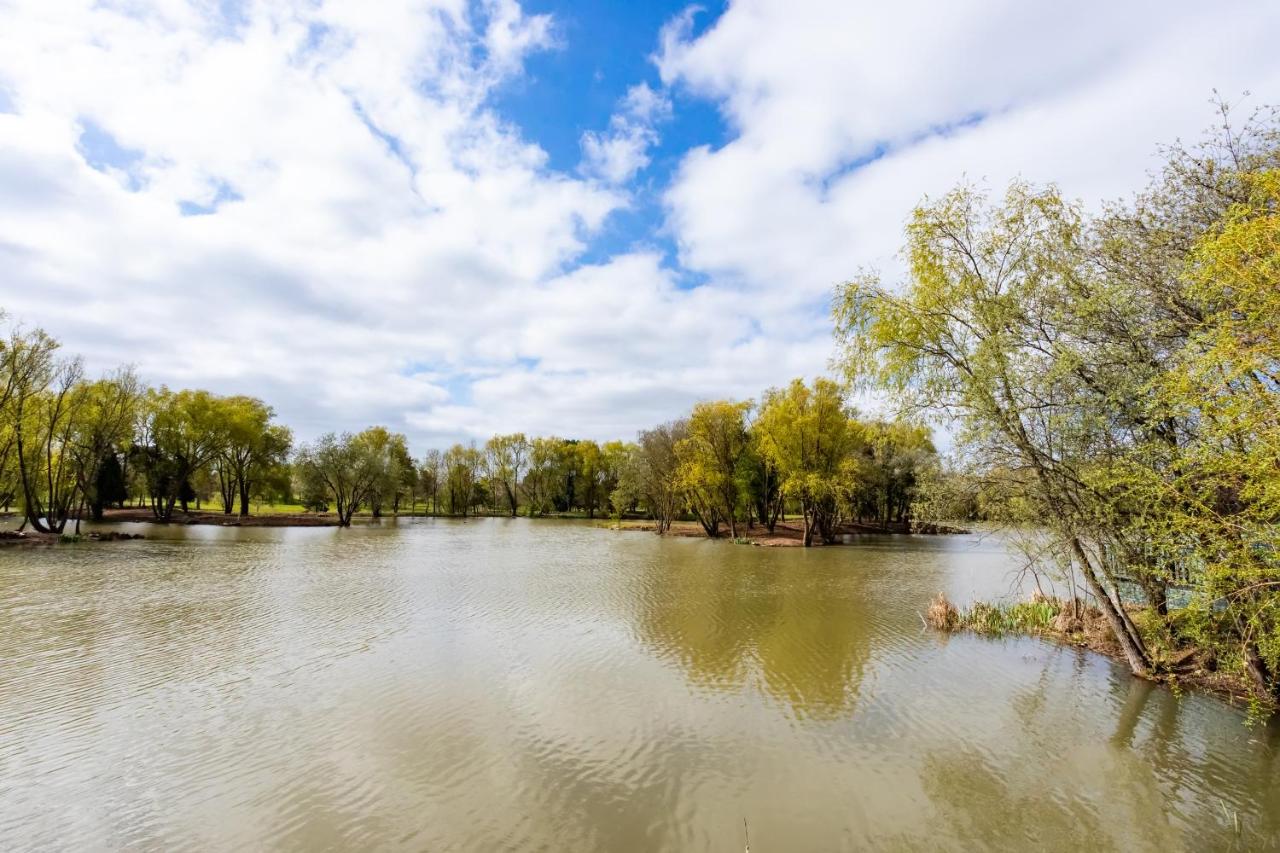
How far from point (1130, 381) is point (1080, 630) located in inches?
330

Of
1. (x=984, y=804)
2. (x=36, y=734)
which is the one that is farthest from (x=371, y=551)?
(x=984, y=804)

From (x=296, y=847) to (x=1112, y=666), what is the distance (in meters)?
15.3

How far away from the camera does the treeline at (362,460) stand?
119ft

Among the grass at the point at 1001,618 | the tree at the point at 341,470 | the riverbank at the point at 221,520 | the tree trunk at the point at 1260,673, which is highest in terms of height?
the tree at the point at 341,470

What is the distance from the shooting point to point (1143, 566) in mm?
10133

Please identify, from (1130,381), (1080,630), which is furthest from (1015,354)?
(1080,630)

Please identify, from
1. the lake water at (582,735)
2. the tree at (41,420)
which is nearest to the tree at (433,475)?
the tree at (41,420)

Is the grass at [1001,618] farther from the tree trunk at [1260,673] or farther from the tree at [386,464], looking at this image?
the tree at [386,464]

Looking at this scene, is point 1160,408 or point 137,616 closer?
point 1160,408

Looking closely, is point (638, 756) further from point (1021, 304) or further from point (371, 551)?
point (371, 551)

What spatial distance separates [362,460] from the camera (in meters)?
60.6

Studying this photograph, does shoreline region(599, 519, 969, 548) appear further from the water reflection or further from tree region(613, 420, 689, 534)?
the water reflection

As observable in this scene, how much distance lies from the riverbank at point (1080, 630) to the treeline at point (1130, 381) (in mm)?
171

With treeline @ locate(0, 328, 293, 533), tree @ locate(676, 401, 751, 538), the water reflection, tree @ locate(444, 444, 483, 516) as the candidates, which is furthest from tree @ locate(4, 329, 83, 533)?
tree @ locate(444, 444, 483, 516)
